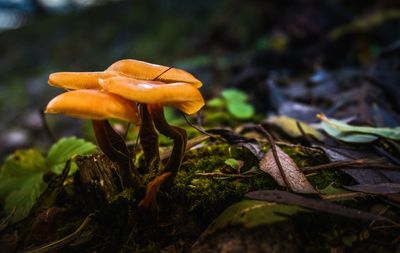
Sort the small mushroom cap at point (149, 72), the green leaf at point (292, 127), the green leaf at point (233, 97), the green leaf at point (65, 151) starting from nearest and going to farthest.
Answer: the small mushroom cap at point (149, 72) < the green leaf at point (65, 151) < the green leaf at point (292, 127) < the green leaf at point (233, 97)

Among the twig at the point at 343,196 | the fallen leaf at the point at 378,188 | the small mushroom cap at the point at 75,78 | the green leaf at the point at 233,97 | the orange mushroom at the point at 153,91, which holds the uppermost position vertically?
the small mushroom cap at the point at 75,78

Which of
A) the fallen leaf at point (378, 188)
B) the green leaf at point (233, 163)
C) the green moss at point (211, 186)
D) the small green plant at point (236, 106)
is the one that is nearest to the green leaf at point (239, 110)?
the small green plant at point (236, 106)

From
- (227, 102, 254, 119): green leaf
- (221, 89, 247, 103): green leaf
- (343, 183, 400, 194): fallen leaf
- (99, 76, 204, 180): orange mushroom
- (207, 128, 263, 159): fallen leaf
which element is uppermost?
(99, 76, 204, 180): orange mushroom

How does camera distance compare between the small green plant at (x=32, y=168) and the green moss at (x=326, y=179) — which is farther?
the small green plant at (x=32, y=168)

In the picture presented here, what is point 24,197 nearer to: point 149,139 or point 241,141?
point 149,139

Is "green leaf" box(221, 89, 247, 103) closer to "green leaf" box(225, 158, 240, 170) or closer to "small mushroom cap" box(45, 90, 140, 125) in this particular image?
"green leaf" box(225, 158, 240, 170)

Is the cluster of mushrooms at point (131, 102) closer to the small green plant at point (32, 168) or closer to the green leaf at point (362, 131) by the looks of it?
the small green plant at point (32, 168)

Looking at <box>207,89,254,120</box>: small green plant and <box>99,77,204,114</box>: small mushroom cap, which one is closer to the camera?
<box>99,77,204,114</box>: small mushroom cap

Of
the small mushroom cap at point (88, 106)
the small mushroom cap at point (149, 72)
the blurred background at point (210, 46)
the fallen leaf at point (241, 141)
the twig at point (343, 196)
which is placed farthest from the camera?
the blurred background at point (210, 46)

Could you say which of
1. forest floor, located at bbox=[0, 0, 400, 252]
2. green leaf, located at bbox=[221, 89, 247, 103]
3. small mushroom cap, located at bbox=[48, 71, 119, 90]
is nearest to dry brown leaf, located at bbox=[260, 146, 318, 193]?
forest floor, located at bbox=[0, 0, 400, 252]
